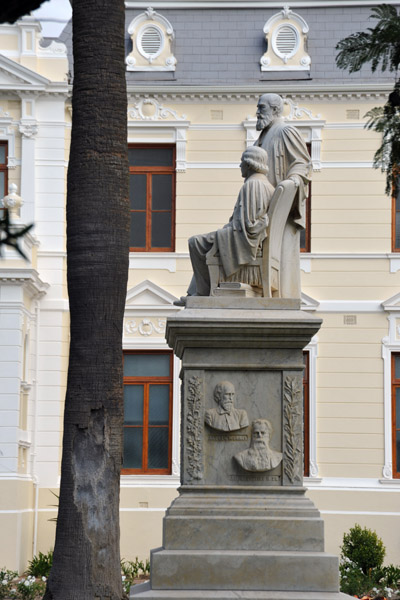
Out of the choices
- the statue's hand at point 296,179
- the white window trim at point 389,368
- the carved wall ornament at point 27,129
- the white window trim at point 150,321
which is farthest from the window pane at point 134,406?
the statue's hand at point 296,179

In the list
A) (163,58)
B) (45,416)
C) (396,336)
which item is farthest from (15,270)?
(396,336)

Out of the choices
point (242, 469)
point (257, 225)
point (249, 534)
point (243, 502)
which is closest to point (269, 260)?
point (257, 225)

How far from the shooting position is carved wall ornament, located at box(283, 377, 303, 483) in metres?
7.54

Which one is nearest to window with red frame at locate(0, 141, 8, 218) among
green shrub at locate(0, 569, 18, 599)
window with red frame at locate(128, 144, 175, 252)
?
window with red frame at locate(128, 144, 175, 252)

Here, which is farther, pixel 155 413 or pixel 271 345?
pixel 155 413

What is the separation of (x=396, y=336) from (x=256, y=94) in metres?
5.19

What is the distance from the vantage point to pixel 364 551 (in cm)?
1738

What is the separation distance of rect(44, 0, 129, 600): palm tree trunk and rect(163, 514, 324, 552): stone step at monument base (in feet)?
13.0

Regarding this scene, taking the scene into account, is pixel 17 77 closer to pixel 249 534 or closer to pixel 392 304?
pixel 392 304

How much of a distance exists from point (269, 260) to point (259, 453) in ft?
4.29

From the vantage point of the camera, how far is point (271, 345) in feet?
25.0

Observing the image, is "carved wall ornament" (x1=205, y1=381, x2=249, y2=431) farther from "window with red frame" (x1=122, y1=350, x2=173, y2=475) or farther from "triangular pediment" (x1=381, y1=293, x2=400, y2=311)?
"triangular pediment" (x1=381, y1=293, x2=400, y2=311)

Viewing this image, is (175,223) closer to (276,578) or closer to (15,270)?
(15,270)

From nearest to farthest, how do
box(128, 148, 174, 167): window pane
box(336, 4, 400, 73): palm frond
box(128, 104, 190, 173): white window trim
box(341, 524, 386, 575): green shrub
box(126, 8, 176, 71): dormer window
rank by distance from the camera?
box(336, 4, 400, 73): palm frond < box(341, 524, 386, 575): green shrub < box(128, 104, 190, 173): white window trim < box(128, 148, 174, 167): window pane < box(126, 8, 176, 71): dormer window
